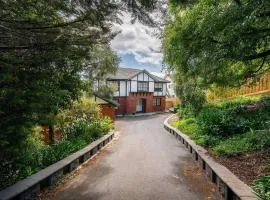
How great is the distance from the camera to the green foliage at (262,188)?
5.33m

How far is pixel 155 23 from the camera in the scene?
517cm

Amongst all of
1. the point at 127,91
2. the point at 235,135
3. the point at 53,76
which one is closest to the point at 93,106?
the point at 235,135

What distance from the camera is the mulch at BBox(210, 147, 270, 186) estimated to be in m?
7.24

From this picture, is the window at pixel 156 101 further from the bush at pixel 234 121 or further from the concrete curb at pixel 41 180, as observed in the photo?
the concrete curb at pixel 41 180

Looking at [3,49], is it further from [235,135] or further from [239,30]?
[235,135]

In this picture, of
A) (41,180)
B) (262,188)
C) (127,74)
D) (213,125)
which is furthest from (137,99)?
(262,188)

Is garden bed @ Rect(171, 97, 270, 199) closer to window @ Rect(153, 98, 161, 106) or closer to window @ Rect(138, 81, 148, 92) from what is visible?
window @ Rect(138, 81, 148, 92)

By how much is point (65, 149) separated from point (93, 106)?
789 centimetres

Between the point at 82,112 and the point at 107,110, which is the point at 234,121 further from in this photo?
the point at 107,110

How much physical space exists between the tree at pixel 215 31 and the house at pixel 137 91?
30.5 meters

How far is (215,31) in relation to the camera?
7.84 meters

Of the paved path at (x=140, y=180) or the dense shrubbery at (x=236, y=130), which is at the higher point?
the dense shrubbery at (x=236, y=130)

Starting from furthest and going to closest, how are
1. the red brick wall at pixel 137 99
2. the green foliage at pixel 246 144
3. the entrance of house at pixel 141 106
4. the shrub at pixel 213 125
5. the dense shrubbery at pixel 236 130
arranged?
1. the entrance of house at pixel 141 106
2. the red brick wall at pixel 137 99
3. the shrub at pixel 213 125
4. the dense shrubbery at pixel 236 130
5. the green foliage at pixel 246 144

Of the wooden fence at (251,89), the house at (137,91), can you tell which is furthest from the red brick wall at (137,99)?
the wooden fence at (251,89)
